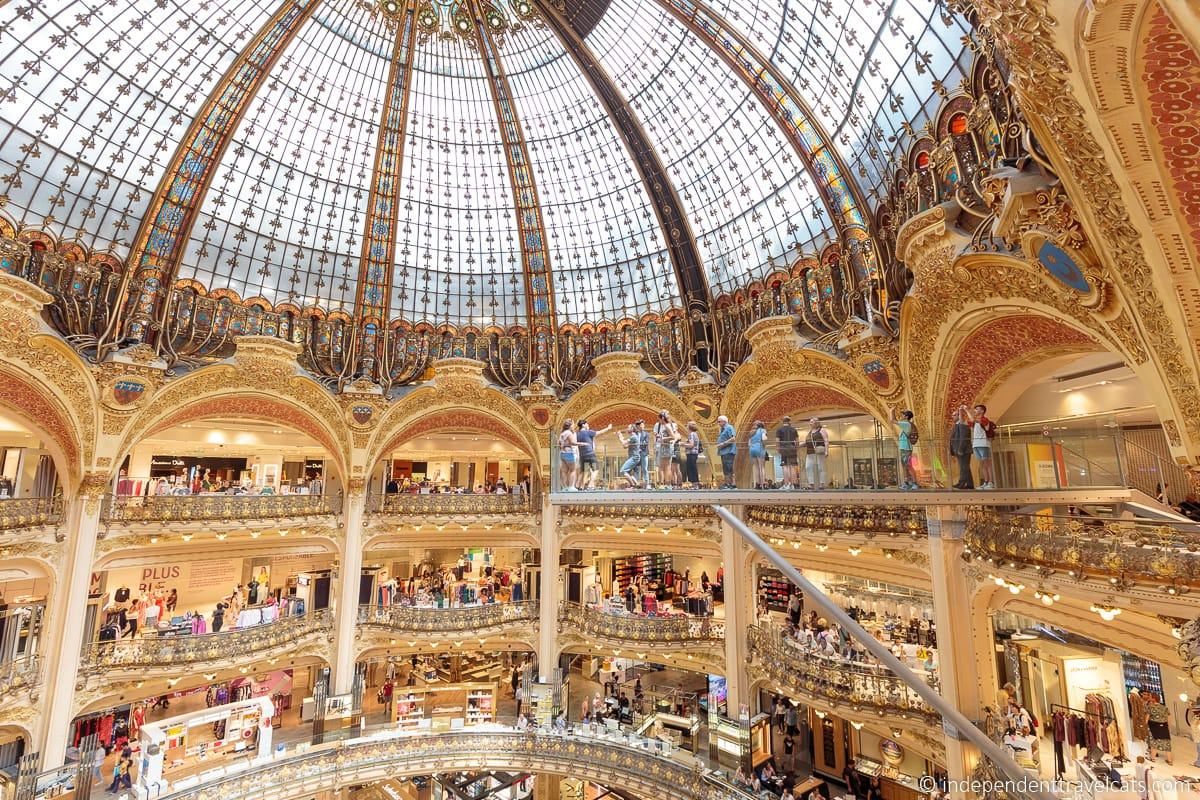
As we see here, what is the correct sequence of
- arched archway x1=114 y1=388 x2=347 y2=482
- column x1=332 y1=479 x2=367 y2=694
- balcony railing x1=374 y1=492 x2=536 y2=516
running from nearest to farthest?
arched archway x1=114 y1=388 x2=347 y2=482 < column x1=332 y1=479 x2=367 y2=694 < balcony railing x1=374 y1=492 x2=536 y2=516

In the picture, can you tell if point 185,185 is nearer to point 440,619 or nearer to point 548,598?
point 440,619

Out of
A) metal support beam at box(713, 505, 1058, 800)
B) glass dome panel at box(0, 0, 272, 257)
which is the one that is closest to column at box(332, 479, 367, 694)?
glass dome panel at box(0, 0, 272, 257)

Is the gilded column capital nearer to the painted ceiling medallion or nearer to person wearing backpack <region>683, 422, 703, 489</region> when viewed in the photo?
the painted ceiling medallion

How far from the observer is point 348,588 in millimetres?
27781

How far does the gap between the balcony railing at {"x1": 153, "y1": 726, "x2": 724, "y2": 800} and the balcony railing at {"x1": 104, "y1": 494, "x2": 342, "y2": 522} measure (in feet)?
31.2

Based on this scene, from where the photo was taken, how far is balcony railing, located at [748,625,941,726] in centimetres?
1777

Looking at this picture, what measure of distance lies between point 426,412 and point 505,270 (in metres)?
7.98

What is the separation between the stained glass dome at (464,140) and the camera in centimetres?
1936

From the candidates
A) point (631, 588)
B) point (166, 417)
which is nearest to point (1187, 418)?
point (631, 588)

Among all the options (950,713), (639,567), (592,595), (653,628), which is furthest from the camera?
(639,567)

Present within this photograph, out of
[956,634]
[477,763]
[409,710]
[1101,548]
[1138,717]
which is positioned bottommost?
[477,763]

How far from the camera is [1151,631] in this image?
1223 cm

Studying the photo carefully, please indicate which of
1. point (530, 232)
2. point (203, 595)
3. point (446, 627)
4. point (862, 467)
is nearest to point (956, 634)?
point (862, 467)

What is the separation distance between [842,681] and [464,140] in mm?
25811
